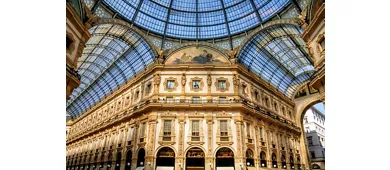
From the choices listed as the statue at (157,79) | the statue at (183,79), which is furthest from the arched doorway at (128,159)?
the statue at (183,79)

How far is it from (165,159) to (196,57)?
16574 millimetres

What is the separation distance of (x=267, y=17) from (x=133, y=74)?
25.3 m

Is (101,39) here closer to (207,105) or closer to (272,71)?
(207,105)

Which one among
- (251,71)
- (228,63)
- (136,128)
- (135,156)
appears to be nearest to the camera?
(135,156)

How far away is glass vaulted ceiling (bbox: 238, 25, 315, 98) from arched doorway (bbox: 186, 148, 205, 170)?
Answer: 57.2ft

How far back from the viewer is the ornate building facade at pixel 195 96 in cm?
3238

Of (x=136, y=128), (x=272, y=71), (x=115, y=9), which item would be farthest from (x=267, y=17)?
(x=136, y=128)

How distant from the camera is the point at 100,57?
4553 centimetres

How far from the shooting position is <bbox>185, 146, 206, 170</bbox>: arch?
31580 mm

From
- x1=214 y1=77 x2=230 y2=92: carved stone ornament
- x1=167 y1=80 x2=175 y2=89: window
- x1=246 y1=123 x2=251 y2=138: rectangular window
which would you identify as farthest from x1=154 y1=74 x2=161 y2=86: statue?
x1=246 y1=123 x2=251 y2=138: rectangular window

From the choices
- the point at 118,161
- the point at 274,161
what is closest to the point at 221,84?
the point at 274,161

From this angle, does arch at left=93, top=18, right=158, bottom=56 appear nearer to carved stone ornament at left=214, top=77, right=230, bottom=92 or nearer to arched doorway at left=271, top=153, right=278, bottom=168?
carved stone ornament at left=214, top=77, right=230, bottom=92

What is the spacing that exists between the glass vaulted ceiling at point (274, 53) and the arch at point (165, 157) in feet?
63.3

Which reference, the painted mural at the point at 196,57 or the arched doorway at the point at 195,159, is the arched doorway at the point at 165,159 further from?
the painted mural at the point at 196,57
